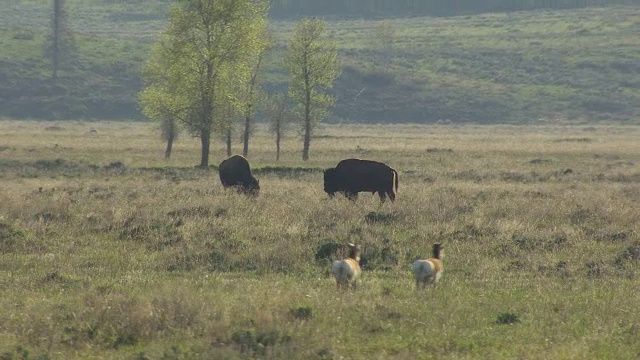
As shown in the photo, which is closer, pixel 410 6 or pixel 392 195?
pixel 392 195

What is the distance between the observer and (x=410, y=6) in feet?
653

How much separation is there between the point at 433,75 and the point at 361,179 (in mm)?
98147

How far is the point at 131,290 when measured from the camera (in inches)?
539

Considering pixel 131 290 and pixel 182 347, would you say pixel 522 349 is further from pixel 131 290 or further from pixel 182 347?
pixel 131 290

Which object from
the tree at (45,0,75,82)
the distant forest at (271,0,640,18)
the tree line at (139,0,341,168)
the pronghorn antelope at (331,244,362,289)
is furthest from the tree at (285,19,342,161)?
the distant forest at (271,0,640,18)

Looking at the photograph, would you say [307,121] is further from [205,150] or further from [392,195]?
[392,195]

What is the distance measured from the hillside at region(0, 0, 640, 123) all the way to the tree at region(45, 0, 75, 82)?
103cm

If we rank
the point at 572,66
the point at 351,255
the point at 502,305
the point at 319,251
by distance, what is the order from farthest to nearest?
the point at 572,66 → the point at 319,251 → the point at 351,255 → the point at 502,305

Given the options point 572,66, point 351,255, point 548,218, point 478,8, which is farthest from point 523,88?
point 351,255

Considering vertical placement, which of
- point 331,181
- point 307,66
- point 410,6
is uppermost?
point 410,6

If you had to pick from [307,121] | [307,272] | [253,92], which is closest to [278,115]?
[307,121]

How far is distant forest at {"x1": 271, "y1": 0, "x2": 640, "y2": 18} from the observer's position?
189 meters

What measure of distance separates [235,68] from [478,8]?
155m

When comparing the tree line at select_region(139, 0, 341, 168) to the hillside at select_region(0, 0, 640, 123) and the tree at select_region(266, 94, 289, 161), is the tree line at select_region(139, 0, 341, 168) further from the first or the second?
the hillside at select_region(0, 0, 640, 123)
